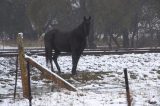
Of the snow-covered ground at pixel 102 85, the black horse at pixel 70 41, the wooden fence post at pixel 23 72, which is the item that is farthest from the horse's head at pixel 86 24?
the wooden fence post at pixel 23 72

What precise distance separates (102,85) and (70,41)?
4878mm

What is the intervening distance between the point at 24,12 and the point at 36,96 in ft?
163

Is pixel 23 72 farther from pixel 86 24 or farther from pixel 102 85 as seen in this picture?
pixel 86 24

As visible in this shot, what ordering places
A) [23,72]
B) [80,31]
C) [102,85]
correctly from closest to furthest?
[23,72], [102,85], [80,31]

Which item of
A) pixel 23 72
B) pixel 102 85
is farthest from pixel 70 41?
pixel 23 72

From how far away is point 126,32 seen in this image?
2096 inches

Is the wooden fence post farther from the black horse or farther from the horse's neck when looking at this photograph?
the horse's neck

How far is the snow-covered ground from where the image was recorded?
35.2 feet

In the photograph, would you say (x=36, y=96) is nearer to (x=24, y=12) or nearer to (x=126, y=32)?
(x=126, y=32)

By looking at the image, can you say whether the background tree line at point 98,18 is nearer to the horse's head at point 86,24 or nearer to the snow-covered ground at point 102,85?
the snow-covered ground at point 102,85

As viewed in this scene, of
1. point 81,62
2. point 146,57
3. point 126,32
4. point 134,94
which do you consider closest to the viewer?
point 134,94

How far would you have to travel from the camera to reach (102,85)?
1514 centimetres

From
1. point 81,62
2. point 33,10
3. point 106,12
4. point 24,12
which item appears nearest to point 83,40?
point 81,62

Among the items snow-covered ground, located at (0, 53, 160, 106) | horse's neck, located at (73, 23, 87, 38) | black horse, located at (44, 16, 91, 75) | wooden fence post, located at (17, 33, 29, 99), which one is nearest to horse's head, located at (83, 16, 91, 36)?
black horse, located at (44, 16, 91, 75)
